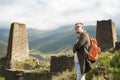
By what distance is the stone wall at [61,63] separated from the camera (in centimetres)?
3017

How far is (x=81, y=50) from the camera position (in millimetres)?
14930

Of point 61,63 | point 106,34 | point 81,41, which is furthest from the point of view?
point 106,34

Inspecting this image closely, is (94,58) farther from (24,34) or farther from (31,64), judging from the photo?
(24,34)

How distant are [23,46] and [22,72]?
994 cm

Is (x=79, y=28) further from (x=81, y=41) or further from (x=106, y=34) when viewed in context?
(x=106, y=34)

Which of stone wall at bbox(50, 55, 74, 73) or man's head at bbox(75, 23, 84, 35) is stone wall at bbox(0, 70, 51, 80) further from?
man's head at bbox(75, 23, 84, 35)

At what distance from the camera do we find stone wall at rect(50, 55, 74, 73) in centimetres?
3017

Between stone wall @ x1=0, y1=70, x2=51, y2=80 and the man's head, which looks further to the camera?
stone wall @ x1=0, y1=70, x2=51, y2=80

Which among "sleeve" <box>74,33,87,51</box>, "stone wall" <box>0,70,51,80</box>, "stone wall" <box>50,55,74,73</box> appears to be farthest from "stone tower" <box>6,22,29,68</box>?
"sleeve" <box>74,33,87,51</box>

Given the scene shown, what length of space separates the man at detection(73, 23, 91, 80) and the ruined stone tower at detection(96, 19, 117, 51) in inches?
742

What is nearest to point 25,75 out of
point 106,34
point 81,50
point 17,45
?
point 106,34

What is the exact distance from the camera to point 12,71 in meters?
38.4

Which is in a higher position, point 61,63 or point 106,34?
point 106,34

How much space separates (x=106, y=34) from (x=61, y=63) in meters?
5.69
